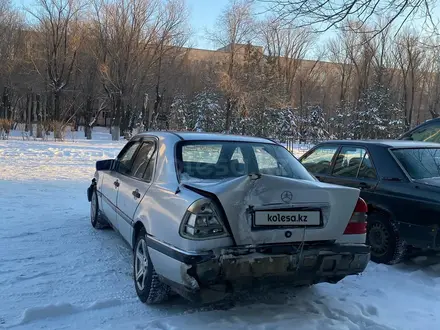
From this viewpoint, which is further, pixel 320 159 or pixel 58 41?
pixel 58 41

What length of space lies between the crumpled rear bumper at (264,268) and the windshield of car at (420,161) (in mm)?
2248

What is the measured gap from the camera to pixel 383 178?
17.9 ft

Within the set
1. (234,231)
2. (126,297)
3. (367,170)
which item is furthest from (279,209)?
(367,170)

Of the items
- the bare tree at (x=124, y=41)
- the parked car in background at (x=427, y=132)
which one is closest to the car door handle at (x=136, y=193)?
the parked car in background at (x=427, y=132)

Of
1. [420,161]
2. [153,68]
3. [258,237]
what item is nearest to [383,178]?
[420,161]

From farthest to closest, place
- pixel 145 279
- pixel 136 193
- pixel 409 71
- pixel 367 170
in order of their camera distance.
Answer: pixel 409 71
pixel 367 170
pixel 136 193
pixel 145 279

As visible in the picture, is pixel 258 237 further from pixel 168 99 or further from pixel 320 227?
pixel 168 99

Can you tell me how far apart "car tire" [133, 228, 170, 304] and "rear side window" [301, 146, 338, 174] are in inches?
136

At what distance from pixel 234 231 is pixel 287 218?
0.45 m

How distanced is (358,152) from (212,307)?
332cm

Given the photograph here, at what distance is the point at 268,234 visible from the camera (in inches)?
132

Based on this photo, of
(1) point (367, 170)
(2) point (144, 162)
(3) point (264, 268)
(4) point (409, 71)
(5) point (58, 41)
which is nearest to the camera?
(3) point (264, 268)

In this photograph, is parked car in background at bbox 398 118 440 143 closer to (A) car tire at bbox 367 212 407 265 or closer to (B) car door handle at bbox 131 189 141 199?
(A) car tire at bbox 367 212 407 265

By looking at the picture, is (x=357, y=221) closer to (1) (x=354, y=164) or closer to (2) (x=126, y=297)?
(2) (x=126, y=297)
